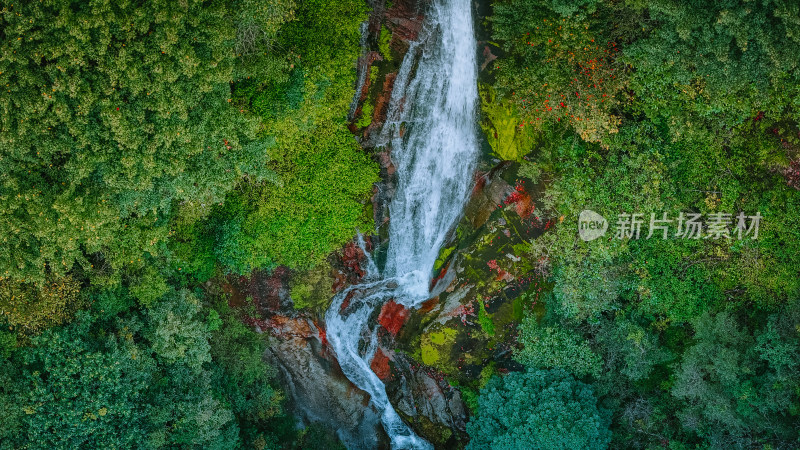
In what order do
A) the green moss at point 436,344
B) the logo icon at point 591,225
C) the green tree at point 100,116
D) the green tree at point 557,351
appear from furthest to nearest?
the green moss at point 436,344
the green tree at point 557,351
the logo icon at point 591,225
the green tree at point 100,116

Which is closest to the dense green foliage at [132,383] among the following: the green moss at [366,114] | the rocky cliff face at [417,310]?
the rocky cliff face at [417,310]

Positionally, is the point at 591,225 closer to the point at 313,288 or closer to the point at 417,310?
the point at 417,310

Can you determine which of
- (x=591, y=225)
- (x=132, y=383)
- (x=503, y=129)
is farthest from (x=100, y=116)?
(x=591, y=225)

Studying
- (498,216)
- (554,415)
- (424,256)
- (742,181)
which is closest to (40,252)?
(424,256)

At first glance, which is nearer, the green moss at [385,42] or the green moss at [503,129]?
the green moss at [385,42]

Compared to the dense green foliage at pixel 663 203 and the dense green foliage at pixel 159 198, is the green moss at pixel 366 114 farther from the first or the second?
the dense green foliage at pixel 663 203

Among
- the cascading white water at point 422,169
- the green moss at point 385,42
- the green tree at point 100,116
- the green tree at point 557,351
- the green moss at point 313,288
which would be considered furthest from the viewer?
the green moss at point 313,288

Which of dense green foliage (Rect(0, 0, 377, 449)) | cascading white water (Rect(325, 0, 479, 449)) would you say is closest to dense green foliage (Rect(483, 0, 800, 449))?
cascading white water (Rect(325, 0, 479, 449))
